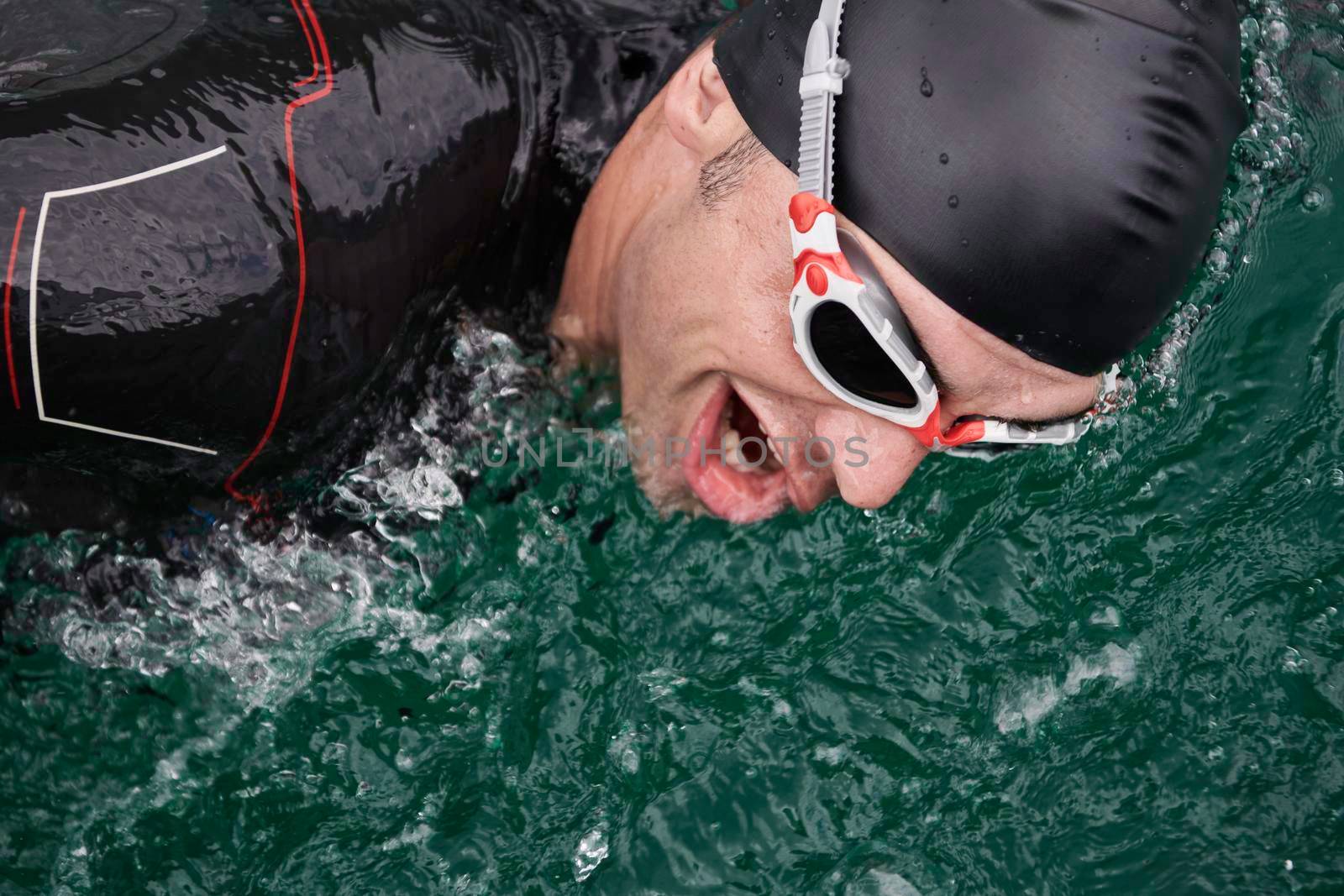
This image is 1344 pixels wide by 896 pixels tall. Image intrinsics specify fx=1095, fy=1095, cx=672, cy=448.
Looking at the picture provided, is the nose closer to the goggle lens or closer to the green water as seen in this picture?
the goggle lens

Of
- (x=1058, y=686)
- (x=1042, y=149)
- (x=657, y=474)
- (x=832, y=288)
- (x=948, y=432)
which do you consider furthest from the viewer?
(x=1058, y=686)

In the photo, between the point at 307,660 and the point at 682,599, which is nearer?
the point at 307,660

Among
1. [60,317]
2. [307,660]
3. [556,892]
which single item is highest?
[60,317]

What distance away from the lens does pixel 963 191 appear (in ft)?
4.97

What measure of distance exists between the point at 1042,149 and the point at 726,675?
1.38 m

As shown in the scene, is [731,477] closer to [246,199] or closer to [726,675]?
[726,675]

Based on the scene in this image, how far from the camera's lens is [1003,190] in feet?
4.91

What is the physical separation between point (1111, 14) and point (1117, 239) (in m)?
0.30

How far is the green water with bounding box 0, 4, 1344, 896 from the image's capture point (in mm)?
2133

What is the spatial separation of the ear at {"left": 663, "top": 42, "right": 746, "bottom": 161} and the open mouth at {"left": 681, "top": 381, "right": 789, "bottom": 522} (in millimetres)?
485

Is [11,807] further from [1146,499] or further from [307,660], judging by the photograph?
[1146,499]

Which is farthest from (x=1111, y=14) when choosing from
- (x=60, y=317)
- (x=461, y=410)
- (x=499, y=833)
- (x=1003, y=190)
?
(x=499, y=833)

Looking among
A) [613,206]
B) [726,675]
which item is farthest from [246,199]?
[726,675]

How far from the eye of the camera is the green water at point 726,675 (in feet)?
7.00
